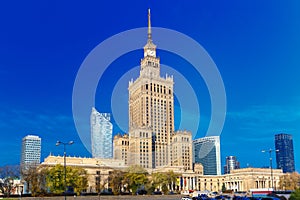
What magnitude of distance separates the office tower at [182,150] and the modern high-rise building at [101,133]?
96.1 feet

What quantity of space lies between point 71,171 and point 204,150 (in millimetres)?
103010

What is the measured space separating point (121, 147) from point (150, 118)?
706 inches

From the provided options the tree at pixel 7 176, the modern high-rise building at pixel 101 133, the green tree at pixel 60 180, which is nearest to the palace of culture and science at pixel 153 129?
the modern high-rise building at pixel 101 133

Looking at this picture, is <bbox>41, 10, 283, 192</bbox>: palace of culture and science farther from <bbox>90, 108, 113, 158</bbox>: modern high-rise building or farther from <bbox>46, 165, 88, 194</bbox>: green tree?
<bbox>46, 165, 88, 194</bbox>: green tree

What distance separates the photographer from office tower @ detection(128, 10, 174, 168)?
14312 centimetres

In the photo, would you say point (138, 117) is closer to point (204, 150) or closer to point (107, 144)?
point (107, 144)

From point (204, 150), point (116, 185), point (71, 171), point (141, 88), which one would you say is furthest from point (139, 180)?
point (204, 150)

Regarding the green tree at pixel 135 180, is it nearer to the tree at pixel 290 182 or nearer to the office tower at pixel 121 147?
the tree at pixel 290 182

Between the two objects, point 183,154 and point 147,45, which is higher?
point 147,45

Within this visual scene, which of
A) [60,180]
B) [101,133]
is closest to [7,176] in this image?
[60,180]

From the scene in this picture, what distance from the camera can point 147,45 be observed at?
170m

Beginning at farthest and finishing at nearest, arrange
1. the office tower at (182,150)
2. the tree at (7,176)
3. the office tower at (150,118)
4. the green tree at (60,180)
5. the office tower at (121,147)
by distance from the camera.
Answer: the office tower at (182,150), the office tower at (121,147), the office tower at (150,118), the tree at (7,176), the green tree at (60,180)

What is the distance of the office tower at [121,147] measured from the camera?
148 m

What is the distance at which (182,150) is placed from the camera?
15550cm
